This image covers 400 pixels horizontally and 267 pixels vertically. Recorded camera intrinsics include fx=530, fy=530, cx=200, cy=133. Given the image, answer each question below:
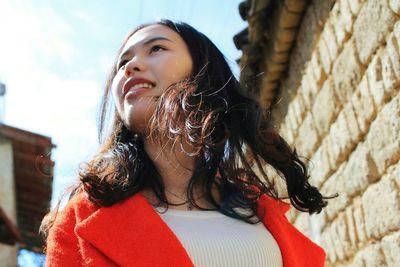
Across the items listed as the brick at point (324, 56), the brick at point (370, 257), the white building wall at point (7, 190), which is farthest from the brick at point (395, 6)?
the white building wall at point (7, 190)

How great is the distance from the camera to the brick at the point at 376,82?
98.1 inches

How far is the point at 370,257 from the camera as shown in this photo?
2754mm

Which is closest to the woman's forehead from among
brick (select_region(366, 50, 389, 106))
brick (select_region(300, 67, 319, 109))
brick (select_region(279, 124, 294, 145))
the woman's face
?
the woman's face

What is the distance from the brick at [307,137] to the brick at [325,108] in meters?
0.10

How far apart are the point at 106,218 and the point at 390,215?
5.00ft

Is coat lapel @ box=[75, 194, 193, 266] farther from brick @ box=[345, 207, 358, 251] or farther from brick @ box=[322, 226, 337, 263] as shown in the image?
brick @ box=[322, 226, 337, 263]

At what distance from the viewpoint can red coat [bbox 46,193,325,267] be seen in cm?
135

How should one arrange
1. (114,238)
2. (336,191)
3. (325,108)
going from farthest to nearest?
(325,108), (336,191), (114,238)

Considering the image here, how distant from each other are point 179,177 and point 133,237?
376 millimetres

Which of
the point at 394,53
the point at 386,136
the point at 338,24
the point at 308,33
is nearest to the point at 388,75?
the point at 394,53

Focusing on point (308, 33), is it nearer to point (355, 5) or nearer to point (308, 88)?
point (308, 88)

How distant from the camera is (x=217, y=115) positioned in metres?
1.77

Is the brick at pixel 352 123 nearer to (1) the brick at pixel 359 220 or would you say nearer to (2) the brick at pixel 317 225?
(1) the brick at pixel 359 220

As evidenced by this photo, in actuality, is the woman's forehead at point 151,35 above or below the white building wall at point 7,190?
above
